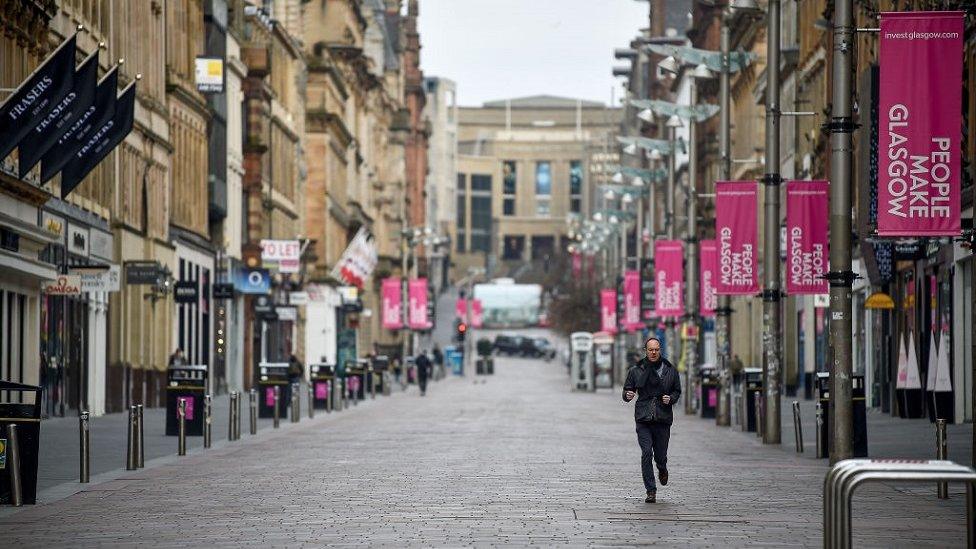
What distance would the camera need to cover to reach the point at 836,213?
28219 millimetres

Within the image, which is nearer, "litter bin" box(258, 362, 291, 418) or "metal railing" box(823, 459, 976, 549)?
"metal railing" box(823, 459, 976, 549)

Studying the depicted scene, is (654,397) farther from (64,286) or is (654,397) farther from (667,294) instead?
(667,294)

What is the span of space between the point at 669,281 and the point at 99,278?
28961 mm

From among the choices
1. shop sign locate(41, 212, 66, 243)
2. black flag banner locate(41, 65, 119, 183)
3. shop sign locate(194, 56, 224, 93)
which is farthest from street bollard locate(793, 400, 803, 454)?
shop sign locate(194, 56, 224, 93)

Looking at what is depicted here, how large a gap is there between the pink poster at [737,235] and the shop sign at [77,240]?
13319 millimetres

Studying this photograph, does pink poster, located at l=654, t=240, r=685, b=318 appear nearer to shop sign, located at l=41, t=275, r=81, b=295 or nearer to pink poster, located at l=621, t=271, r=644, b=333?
pink poster, located at l=621, t=271, r=644, b=333

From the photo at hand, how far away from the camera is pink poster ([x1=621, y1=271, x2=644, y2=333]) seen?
93500mm

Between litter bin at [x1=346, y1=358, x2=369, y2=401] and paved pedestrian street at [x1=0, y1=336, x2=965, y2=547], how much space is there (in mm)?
30318

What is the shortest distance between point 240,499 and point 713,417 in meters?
32.7

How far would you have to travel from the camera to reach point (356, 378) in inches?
2793

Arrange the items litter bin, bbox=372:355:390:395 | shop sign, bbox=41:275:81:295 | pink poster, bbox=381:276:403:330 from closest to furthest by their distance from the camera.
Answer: shop sign, bbox=41:275:81:295 → litter bin, bbox=372:355:390:395 → pink poster, bbox=381:276:403:330

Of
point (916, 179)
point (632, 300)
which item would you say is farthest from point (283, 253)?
point (916, 179)

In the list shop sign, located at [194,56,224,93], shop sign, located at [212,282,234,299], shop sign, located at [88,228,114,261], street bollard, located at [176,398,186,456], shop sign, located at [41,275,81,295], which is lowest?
street bollard, located at [176,398,186,456]

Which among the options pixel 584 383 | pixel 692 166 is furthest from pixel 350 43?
pixel 692 166
